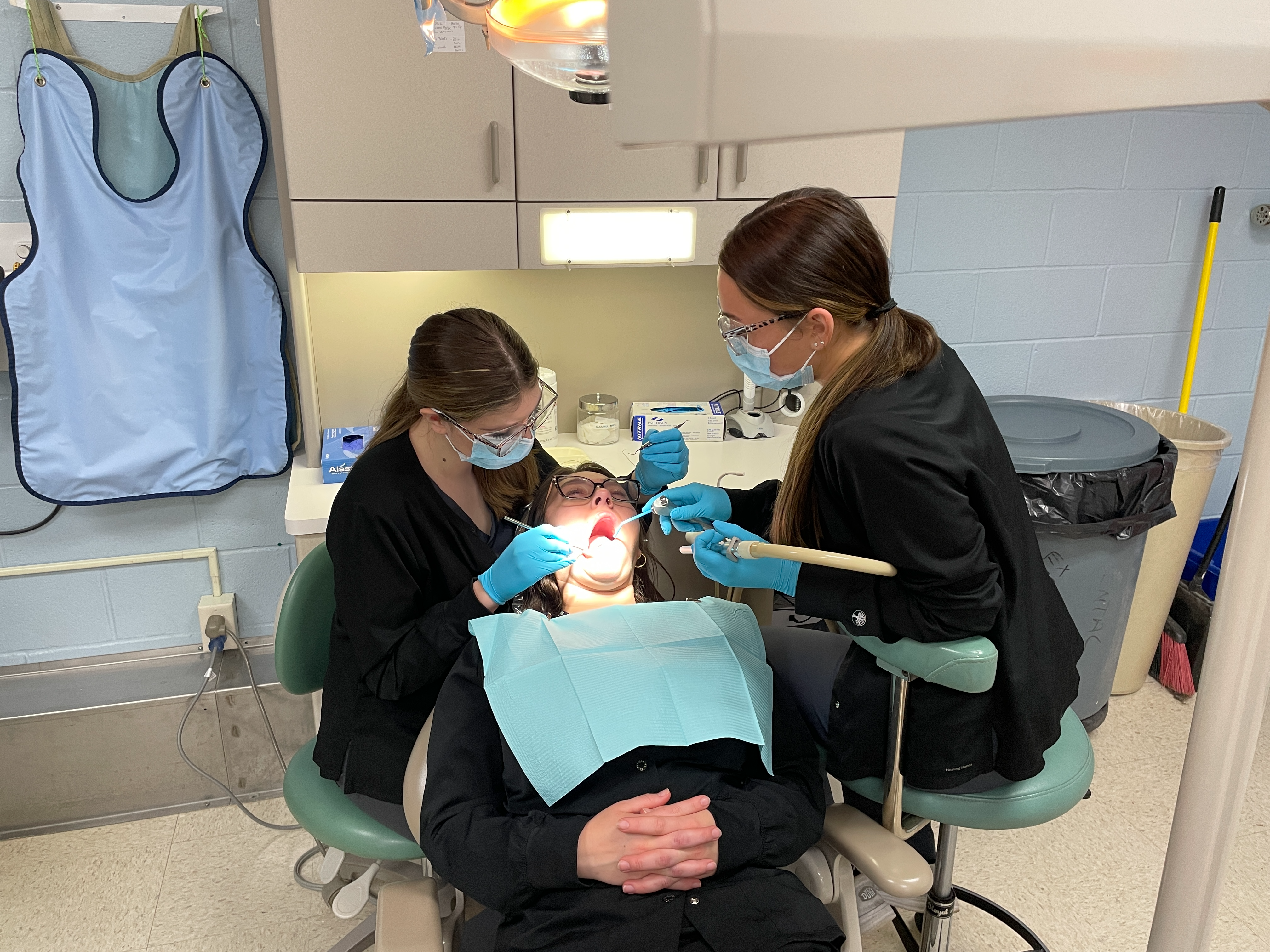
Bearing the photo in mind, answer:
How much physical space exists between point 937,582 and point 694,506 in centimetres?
53

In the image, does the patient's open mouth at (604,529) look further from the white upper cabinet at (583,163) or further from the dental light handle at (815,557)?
the white upper cabinet at (583,163)

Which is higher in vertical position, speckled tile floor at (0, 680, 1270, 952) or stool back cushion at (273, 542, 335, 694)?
stool back cushion at (273, 542, 335, 694)

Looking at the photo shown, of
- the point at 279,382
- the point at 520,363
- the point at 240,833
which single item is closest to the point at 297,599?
the point at 520,363

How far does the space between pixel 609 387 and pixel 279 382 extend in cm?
88

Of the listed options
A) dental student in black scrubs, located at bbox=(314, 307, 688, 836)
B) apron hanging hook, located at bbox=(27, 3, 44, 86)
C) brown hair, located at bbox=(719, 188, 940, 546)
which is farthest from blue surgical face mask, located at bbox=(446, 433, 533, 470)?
apron hanging hook, located at bbox=(27, 3, 44, 86)

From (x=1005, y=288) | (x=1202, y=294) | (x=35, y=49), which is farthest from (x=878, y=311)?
(x=1202, y=294)

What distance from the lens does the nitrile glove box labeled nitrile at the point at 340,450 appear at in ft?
7.79

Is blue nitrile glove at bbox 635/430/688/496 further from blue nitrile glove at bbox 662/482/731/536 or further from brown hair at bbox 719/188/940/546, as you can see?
brown hair at bbox 719/188/940/546

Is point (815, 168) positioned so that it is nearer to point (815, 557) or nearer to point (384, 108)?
point (384, 108)

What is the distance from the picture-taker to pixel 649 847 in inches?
53.1

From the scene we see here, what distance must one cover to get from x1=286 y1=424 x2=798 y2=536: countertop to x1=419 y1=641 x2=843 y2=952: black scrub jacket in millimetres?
793

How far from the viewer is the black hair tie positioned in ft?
4.83

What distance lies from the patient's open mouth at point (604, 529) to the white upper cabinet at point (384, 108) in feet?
2.78

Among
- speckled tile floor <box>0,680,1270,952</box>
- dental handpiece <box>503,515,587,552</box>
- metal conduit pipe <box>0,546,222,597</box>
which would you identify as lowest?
speckled tile floor <box>0,680,1270,952</box>
